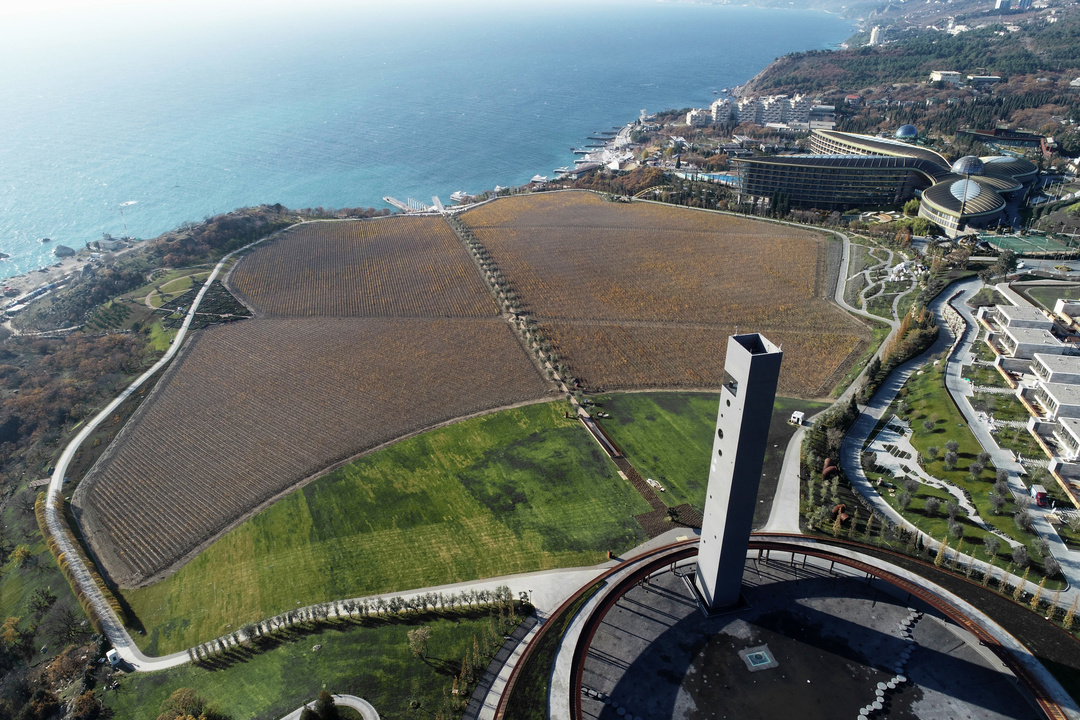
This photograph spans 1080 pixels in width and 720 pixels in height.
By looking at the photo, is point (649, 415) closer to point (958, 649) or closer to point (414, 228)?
point (958, 649)

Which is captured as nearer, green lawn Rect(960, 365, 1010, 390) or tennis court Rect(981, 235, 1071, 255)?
green lawn Rect(960, 365, 1010, 390)

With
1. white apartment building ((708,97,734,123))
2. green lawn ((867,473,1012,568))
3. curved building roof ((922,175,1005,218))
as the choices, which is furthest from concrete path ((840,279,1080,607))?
white apartment building ((708,97,734,123))

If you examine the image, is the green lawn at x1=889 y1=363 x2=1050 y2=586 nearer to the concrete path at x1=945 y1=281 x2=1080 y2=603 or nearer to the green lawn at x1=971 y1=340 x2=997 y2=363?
the concrete path at x1=945 y1=281 x2=1080 y2=603

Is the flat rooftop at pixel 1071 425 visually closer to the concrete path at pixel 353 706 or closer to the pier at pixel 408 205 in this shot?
the concrete path at pixel 353 706

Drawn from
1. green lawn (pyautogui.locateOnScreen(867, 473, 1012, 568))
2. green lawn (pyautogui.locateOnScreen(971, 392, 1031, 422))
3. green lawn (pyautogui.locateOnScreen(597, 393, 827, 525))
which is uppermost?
green lawn (pyautogui.locateOnScreen(971, 392, 1031, 422))

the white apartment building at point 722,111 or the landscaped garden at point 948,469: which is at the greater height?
the white apartment building at point 722,111

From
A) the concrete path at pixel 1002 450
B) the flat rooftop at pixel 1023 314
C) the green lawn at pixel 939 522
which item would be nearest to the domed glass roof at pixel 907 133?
the concrete path at pixel 1002 450
